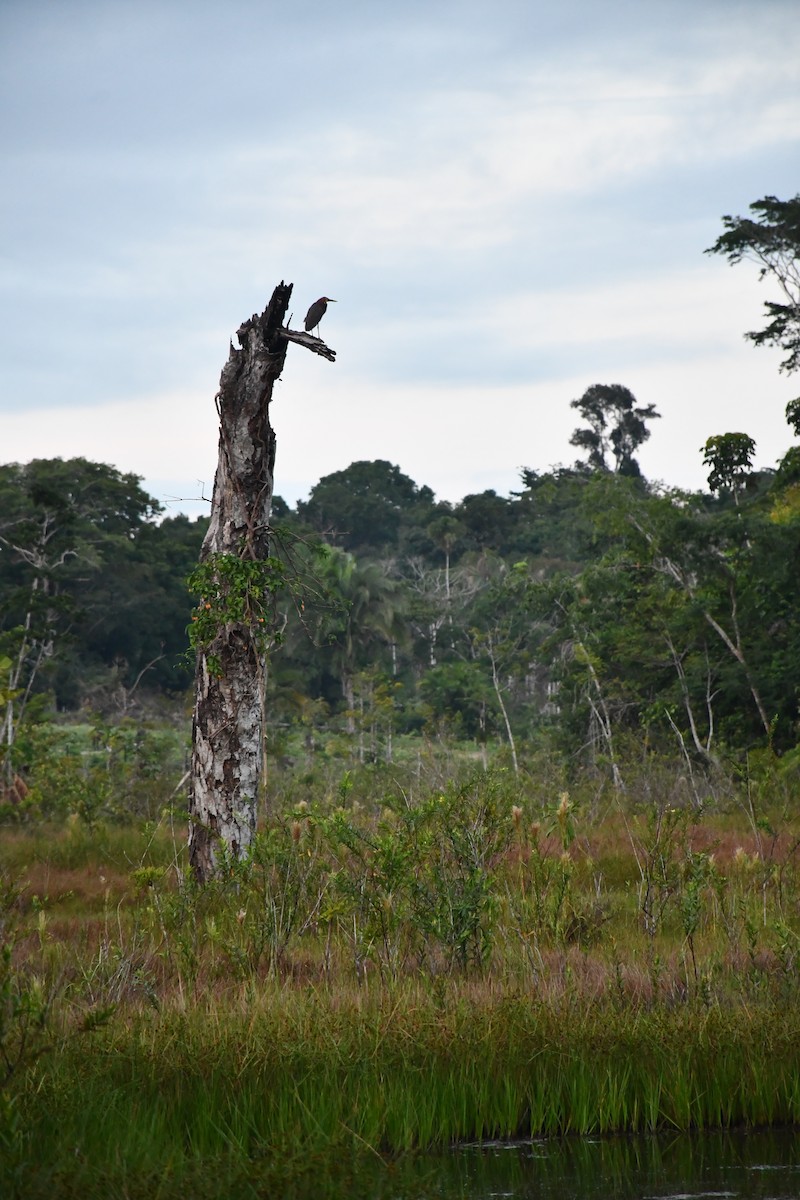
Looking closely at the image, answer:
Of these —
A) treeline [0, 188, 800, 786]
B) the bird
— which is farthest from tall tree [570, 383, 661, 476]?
the bird

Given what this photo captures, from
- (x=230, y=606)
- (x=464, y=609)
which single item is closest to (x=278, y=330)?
(x=230, y=606)

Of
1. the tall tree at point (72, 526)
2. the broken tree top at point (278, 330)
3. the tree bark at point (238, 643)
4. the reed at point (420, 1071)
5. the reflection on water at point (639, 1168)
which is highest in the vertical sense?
the tall tree at point (72, 526)

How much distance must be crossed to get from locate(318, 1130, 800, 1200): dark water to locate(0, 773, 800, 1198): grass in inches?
4.5

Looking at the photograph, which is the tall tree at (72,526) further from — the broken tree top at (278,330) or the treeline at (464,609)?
the broken tree top at (278,330)

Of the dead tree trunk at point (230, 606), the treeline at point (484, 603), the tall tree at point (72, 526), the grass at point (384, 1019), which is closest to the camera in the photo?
the grass at point (384, 1019)

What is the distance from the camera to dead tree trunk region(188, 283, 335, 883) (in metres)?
9.27

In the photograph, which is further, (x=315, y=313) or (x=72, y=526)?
(x=72, y=526)

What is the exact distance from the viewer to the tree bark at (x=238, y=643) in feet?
30.5

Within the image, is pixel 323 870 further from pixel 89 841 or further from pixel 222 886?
pixel 89 841

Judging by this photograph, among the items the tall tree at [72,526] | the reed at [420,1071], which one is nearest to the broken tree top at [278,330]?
the reed at [420,1071]

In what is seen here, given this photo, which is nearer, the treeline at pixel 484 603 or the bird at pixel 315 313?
the bird at pixel 315 313

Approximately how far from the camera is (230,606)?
920cm

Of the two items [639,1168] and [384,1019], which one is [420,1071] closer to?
[384,1019]

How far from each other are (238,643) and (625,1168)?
17.8 feet
